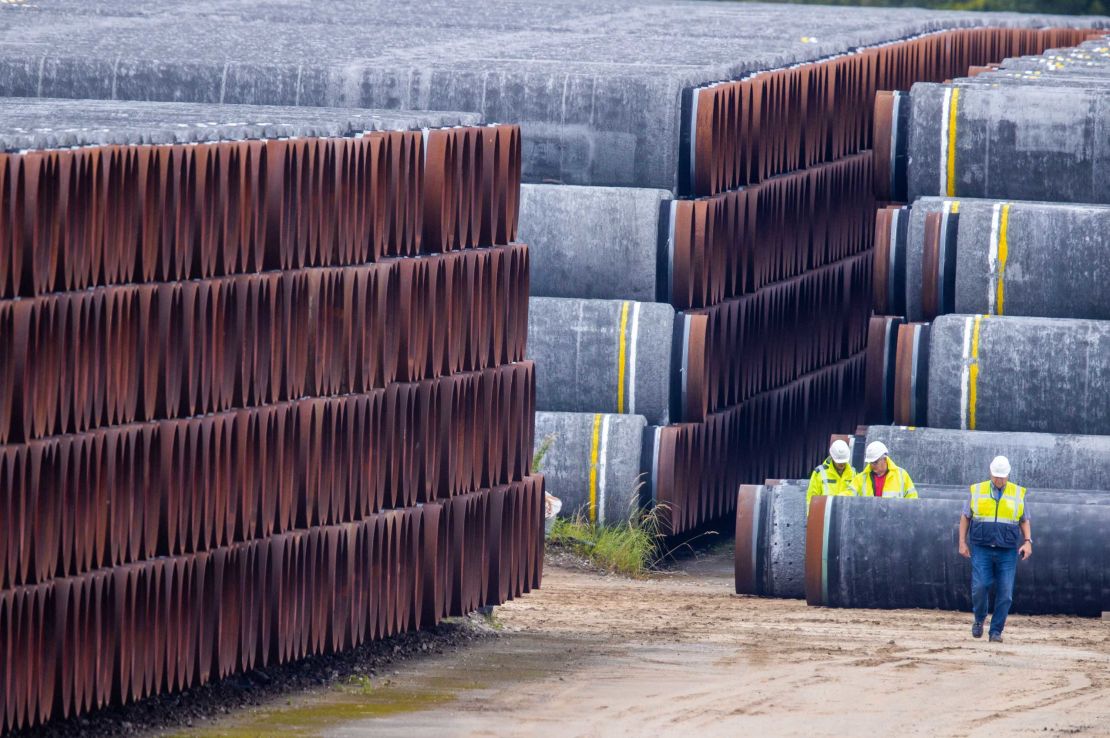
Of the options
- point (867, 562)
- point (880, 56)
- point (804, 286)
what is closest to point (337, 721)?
point (867, 562)

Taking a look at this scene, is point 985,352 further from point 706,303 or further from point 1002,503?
point 706,303

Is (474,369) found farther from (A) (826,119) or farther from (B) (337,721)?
(A) (826,119)

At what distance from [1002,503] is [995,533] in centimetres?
21

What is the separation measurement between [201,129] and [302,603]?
2.78 meters

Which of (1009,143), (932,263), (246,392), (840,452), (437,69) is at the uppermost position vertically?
(437,69)

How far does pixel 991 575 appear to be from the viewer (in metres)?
15.8

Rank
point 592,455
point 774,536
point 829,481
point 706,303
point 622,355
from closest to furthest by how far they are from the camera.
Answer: point 774,536 < point 829,481 < point 592,455 < point 622,355 < point 706,303

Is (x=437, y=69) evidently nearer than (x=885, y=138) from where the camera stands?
Yes

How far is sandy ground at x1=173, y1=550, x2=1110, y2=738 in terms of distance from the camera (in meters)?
12.5

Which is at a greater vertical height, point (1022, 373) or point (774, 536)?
point (1022, 373)

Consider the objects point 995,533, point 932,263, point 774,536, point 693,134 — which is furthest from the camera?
point 693,134

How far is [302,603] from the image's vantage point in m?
13.0

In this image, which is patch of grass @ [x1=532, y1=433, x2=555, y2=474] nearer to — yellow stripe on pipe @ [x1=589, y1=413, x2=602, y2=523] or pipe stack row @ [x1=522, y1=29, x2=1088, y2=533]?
pipe stack row @ [x1=522, y1=29, x2=1088, y2=533]

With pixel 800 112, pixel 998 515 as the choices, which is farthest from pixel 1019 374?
pixel 800 112
